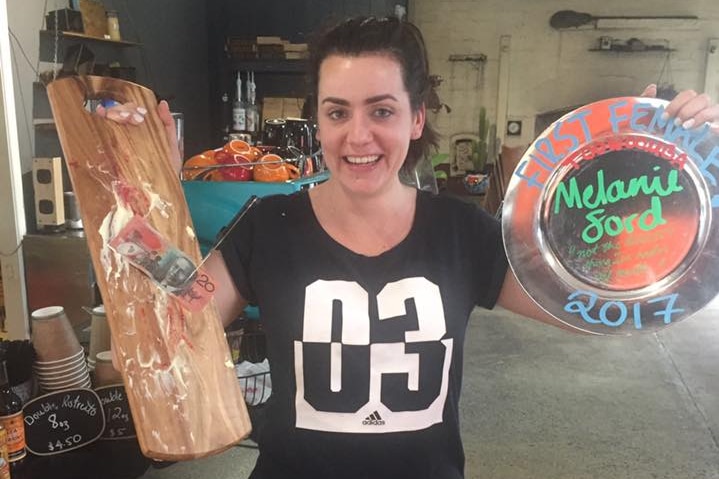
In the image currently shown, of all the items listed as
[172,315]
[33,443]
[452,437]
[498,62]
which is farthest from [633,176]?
[498,62]

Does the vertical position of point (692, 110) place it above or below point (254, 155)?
above

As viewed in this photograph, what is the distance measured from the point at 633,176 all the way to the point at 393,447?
0.57 m

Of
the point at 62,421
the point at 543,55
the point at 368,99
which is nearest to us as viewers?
the point at 368,99

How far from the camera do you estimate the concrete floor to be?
2455 millimetres

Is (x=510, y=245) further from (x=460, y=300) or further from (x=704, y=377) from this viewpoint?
(x=704, y=377)

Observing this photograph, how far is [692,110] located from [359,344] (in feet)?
1.97

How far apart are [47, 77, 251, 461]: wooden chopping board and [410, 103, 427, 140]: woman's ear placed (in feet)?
1.35

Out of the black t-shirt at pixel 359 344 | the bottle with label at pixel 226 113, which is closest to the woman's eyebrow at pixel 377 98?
the black t-shirt at pixel 359 344

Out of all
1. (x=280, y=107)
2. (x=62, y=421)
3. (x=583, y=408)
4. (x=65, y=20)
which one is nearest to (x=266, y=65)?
(x=280, y=107)

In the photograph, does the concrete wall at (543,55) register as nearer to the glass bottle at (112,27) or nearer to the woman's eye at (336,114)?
the glass bottle at (112,27)

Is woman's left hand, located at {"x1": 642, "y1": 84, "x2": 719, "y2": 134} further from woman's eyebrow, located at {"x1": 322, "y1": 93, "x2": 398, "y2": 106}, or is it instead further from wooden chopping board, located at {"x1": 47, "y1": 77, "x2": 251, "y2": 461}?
wooden chopping board, located at {"x1": 47, "y1": 77, "x2": 251, "y2": 461}

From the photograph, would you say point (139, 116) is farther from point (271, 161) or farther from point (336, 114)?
point (271, 161)

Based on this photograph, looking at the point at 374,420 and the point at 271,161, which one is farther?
the point at 271,161

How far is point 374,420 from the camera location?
1.05m
